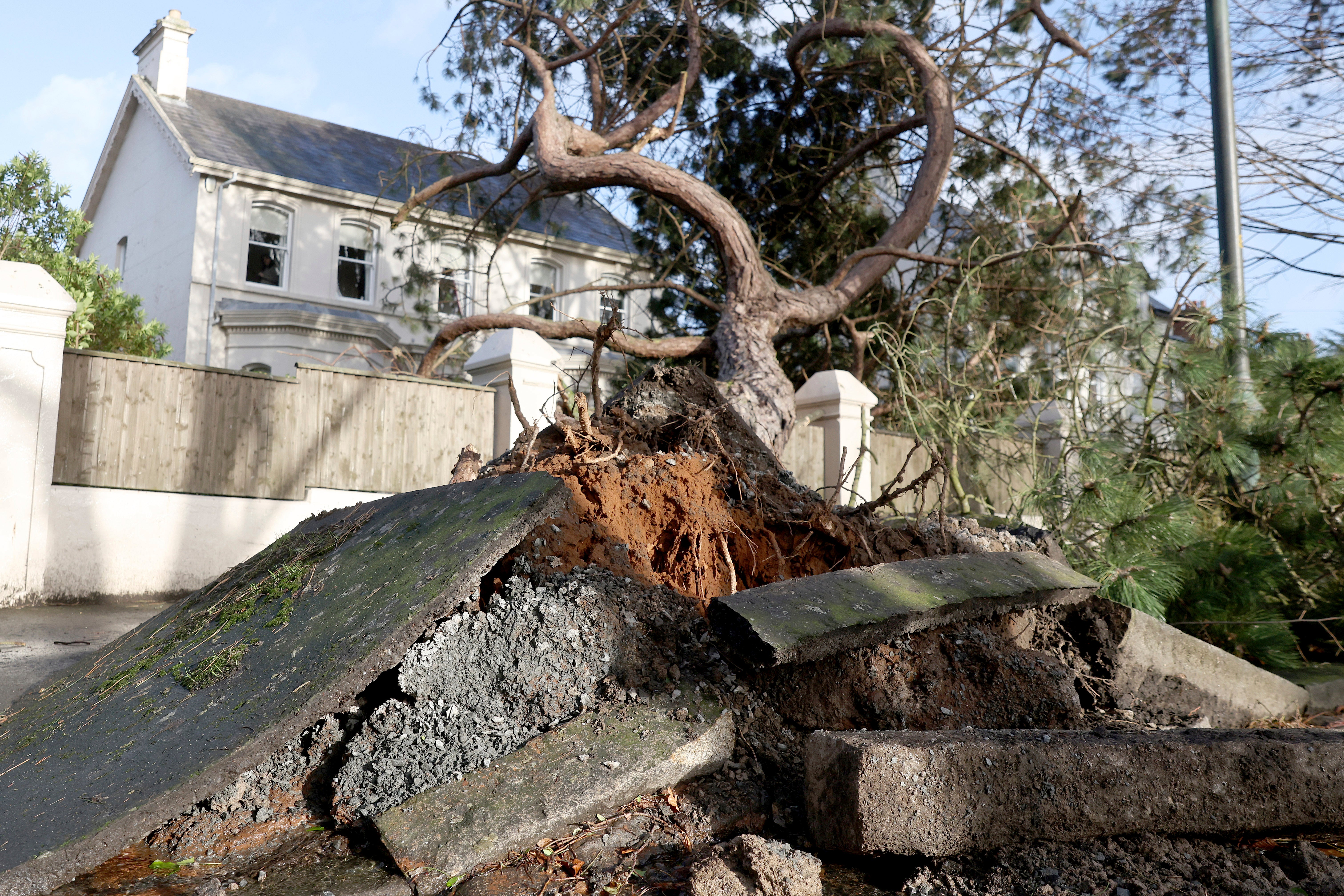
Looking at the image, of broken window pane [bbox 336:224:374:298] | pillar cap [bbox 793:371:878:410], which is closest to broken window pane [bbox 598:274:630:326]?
pillar cap [bbox 793:371:878:410]

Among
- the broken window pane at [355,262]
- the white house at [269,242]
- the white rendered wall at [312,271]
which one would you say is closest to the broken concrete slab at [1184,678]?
the white house at [269,242]

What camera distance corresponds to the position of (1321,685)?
14.7 ft

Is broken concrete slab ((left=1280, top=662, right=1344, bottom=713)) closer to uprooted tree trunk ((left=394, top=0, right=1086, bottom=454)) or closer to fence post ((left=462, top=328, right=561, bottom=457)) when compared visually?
uprooted tree trunk ((left=394, top=0, right=1086, bottom=454))

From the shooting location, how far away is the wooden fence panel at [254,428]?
7.80 m

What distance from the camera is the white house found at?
17031 millimetres

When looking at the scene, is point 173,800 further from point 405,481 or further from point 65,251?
point 65,251

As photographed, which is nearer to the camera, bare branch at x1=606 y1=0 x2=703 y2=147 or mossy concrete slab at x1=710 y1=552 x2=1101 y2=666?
mossy concrete slab at x1=710 y1=552 x2=1101 y2=666

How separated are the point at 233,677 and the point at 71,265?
14190 mm

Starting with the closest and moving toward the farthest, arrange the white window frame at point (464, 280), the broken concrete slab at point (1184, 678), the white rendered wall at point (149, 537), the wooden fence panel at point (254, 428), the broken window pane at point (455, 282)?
the broken concrete slab at point (1184, 678)
the white rendered wall at point (149, 537)
the wooden fence panel at point (254, 428)
the broken window pane at point (455, 282)
the white window frame at point (464, 280)

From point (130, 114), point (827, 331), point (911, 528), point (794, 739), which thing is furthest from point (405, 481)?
point (130, 114)

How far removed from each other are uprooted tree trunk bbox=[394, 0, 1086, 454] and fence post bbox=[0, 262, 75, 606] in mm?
3360

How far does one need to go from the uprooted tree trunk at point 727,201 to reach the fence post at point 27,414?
11.0 feet

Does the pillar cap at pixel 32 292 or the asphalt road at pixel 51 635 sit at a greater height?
the pillar cap at pixel 32 292

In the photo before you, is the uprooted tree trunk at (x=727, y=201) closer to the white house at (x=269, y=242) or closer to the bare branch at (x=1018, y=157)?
the bare branch at (x=1018, y=157)
